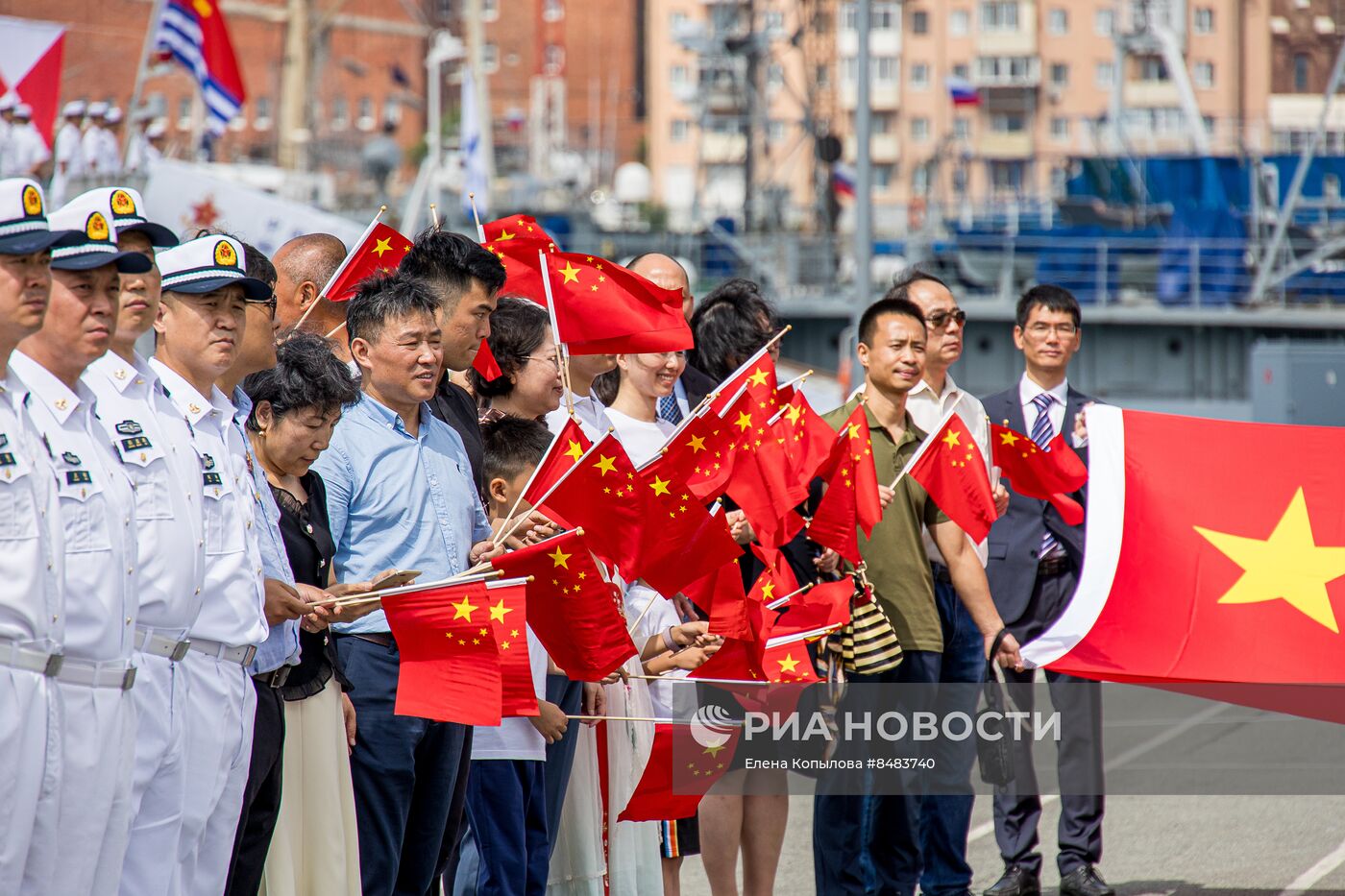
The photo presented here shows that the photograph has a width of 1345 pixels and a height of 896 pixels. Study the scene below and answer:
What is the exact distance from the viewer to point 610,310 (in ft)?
19.9

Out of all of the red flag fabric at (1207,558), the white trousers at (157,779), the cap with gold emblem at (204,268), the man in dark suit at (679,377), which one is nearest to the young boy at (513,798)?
the white trousers at (157,779)

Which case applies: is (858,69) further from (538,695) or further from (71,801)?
(71,801)

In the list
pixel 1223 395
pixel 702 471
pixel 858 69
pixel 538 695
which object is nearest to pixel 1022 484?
pixel 702 471

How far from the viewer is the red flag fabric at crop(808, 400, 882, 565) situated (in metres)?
6.43

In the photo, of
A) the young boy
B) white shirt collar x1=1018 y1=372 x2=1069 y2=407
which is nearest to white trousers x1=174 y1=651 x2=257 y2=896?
the young boy

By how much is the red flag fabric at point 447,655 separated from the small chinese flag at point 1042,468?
309cm

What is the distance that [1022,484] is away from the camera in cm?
724

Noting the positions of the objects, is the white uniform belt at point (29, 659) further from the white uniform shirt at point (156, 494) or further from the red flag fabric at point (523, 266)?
the red flag fabric at point (523, 266)

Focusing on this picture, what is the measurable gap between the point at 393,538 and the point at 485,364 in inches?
50.2

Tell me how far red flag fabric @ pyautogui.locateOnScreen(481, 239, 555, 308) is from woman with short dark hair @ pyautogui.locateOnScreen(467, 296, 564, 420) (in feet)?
1.87

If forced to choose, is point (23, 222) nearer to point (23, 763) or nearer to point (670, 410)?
point (23, 763)

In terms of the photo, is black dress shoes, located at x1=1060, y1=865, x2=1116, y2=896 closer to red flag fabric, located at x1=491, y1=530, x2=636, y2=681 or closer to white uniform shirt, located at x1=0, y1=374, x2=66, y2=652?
red flag fabric, located at x1=491, y1=530, x2=636, y2=681

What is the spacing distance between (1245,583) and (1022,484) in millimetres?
974

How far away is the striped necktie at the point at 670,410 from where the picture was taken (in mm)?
6893
